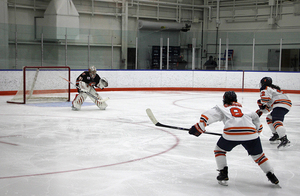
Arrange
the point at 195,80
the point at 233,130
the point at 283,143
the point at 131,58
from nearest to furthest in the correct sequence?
the point at 233,130 < the point at 283,143 < the point at 131,58 < the point at 195,80

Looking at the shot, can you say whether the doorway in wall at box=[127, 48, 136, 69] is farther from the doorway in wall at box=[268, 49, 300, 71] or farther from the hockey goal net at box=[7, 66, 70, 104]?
the doorway in wall at box=[268, 49, 300, 71]

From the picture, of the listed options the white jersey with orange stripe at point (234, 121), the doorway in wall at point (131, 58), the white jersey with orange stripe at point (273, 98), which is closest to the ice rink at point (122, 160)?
the white jersey with orange stripe at point (234, 121)

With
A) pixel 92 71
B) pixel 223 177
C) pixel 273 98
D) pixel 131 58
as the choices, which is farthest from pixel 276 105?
pixel 131 58

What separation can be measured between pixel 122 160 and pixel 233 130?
1.28 m

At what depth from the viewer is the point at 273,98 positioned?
4.34 meters

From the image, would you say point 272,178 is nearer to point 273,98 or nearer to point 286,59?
point 273,98

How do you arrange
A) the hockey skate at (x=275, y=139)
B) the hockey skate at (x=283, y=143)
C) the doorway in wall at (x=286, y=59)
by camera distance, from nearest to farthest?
the hockey skate at (x=283, y=143), the hockey skate at (x=275, y=139), the doorway in wall at (x=286, y=59)

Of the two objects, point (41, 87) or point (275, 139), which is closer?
point (275, 139)

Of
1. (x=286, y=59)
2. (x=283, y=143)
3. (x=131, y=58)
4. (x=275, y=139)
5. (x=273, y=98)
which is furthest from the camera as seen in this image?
(x=131, y=58)

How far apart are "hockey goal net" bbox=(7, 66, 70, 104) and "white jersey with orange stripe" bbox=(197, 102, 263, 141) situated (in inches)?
241

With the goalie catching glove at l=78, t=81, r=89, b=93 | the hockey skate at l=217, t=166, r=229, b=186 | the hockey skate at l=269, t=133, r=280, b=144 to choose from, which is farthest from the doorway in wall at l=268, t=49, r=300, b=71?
the hockey skate at l=217, t=166, r=229, b=186

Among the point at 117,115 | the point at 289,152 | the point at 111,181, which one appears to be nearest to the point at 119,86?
the point at 117,115

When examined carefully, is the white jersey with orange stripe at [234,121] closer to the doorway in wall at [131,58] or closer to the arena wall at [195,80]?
the arena wall at [195,80]

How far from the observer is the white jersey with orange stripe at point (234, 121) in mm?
2836
